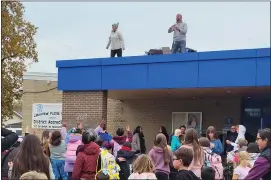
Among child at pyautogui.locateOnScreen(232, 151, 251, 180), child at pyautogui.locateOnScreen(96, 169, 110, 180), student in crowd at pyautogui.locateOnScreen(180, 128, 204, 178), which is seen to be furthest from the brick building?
child at pyautogui.locateOnScreen(232, 151, 251, 180)

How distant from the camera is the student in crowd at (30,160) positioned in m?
6.70

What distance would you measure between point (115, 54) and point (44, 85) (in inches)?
355

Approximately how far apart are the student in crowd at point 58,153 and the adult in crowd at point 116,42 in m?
9.09

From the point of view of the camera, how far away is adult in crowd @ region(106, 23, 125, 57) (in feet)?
63.3

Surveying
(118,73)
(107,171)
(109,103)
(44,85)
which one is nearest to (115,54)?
(118,73)

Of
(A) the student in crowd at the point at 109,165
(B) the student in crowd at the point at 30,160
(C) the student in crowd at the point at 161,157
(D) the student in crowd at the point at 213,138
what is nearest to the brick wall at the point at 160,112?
(D) the student in crowd at the point at 213,138

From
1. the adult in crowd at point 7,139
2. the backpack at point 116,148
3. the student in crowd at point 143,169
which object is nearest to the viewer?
the student in crowd at point 143,169

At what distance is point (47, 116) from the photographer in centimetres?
2542

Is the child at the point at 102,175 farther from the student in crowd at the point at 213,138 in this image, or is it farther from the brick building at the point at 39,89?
the brick building at the point at 39,89

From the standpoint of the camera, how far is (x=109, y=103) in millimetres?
23031

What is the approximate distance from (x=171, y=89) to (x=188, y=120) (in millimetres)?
3562

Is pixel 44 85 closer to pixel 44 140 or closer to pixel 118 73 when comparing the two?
pixel 118 73

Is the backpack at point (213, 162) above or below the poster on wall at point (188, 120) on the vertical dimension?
below

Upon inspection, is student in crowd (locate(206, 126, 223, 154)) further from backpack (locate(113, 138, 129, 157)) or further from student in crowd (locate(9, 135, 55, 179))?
student in crowd (locate(9, 135, 55, 179))
